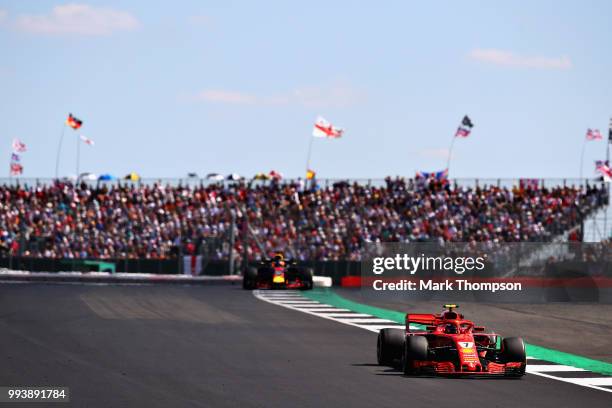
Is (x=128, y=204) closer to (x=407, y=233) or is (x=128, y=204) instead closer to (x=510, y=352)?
(x=407, y=233)

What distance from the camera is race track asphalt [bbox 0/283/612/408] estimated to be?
1298 centimetres

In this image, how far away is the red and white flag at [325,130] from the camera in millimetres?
66250

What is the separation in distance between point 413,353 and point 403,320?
1270 centimetres

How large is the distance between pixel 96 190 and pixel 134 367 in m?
44.2

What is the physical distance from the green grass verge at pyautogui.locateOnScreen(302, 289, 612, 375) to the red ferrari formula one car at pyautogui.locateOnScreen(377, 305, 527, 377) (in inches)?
85.2

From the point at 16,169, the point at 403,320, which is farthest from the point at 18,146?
the point at 403,320

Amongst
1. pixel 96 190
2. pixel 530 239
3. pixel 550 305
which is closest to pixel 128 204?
pixel 96 190

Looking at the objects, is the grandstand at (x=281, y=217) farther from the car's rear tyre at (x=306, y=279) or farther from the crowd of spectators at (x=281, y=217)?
the car's rear tyre at (x=306, y=279)

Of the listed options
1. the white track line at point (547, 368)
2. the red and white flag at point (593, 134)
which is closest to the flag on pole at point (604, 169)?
the red and white flag at point (593, 134)

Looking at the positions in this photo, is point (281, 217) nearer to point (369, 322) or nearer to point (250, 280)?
point (250, 280)

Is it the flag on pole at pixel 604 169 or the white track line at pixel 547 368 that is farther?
the flag on pole at pixel 604 169

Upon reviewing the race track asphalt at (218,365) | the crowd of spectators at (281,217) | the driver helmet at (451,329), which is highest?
the crowd of spectators at (281,217)

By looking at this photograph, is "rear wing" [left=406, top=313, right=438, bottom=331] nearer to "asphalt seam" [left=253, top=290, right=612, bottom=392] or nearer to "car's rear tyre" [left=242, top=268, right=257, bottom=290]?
"asphalt seam" [left=253, top=290, right=612, bottom=392]

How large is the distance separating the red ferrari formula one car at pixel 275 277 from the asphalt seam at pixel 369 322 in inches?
17.2
